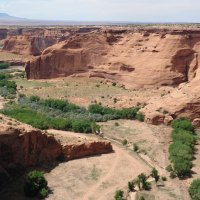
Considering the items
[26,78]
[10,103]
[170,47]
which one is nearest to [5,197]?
[10,103]

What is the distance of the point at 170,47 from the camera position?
214 ft

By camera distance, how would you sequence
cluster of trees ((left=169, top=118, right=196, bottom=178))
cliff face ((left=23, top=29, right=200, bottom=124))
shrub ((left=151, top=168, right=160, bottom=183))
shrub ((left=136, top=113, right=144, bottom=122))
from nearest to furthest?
shrub ((left=151, top=168, right=160, bottom=183)) < cluster of trees ((left=169, top=118, right=196, bottom=178)) < shrub ((left=136, top=113, right=144, bottom=122)) < cliff face ((left=23, top=29, right=200, bottom=124))

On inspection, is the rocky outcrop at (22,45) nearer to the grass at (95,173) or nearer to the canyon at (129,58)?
the canyon at (129,58)

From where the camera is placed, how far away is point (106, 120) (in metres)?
49.7

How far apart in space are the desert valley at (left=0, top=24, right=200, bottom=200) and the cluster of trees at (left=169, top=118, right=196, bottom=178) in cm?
9

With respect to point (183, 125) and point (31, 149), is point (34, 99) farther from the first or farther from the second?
point (31, 149)

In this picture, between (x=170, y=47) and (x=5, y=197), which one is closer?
(x=5, y=197)

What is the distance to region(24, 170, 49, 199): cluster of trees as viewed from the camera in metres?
29.8

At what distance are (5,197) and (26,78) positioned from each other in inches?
1870

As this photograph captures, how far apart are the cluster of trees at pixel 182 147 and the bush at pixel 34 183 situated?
10609 millimetres

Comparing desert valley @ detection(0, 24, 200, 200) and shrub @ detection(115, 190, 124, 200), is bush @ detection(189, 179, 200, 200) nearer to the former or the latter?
desert valley @ detection(0, 24, 200, 200)

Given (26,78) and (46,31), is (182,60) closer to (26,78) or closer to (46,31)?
(26,78)

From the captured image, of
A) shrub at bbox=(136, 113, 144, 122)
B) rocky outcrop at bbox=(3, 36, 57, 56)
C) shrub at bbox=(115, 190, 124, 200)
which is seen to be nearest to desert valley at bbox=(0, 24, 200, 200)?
shrub at bbox=(136, 113, 144, 122)

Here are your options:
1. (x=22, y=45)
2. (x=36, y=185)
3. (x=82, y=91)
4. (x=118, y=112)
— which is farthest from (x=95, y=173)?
(x=22, y=45)
